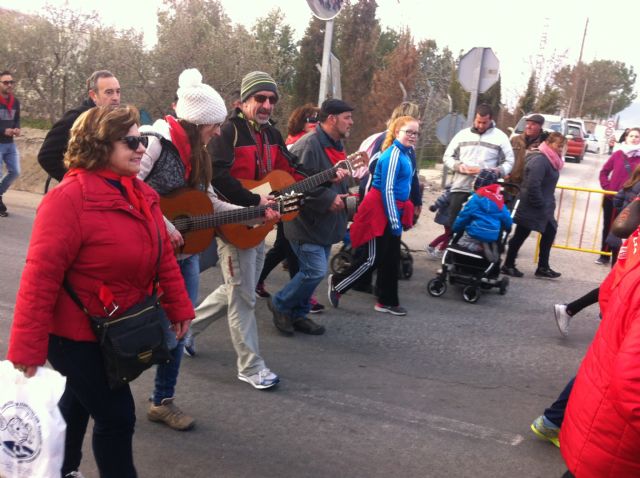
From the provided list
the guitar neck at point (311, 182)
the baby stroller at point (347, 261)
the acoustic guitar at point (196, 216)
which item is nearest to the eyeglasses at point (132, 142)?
the acoustic guitar at point (196, 216)

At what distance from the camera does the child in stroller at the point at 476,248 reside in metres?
6.92

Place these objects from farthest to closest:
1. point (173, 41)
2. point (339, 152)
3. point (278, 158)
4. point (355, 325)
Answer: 1. point (173, 41)
2. point (355, 325)
3. point (339, 152)
4. point (278, 158)

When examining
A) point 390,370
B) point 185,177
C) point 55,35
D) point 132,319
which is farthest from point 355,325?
point 55,35

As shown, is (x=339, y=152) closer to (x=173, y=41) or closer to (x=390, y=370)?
(x=390, y=370)

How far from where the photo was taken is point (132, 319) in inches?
106

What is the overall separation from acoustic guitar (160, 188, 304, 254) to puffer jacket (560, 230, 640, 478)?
7.65 ft

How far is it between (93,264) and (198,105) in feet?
4.63

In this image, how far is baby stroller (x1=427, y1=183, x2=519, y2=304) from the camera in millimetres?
6914

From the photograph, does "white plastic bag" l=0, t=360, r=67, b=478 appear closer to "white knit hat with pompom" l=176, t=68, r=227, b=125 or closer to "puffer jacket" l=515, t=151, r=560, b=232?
"white knit hat with pompom" l=176, t=68, r=227, b=125

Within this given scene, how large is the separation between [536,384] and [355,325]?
169cm

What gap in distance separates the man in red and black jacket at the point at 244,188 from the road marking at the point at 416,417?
1.37 feet

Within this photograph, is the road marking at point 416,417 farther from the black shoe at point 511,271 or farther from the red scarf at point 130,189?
the black shoe at point 511,271

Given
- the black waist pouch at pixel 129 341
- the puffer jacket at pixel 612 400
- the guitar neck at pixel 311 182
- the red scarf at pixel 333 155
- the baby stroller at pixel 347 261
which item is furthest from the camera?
the baby stroller at pixel 347 261

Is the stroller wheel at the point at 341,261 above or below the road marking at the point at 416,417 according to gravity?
above
